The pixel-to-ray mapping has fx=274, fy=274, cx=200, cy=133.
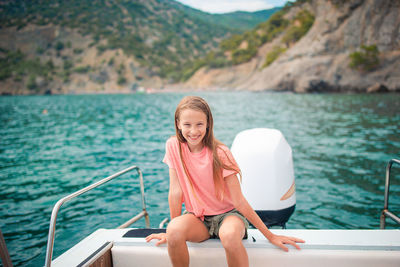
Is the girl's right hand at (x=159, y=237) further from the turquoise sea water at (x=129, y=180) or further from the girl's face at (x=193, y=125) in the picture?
the turquoise sea water at (x=129, y=180)

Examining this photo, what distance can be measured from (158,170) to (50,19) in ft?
328

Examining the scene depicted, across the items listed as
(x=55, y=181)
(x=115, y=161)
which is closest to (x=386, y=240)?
(x=55, y=181)

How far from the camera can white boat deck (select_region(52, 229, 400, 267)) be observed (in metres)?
1.35

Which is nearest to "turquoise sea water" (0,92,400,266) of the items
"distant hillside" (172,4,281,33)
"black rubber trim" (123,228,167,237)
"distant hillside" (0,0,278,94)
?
"black rubber trim" (123,228,167,237)

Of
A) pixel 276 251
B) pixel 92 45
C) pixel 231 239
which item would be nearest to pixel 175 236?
pixel 231 239

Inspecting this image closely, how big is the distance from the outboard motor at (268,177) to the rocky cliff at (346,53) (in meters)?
32.2

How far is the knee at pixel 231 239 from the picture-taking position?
1.35 meters

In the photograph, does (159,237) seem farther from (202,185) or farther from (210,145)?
(210,145)

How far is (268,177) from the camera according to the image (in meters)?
2.51

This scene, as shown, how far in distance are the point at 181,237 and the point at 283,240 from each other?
540mm

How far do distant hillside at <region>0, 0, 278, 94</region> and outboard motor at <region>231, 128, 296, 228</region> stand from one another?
71218 mm

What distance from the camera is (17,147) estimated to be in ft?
31.8

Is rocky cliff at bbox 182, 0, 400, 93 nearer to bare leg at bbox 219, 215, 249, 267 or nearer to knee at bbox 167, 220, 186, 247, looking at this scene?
bare leg at bbox 219, 215, 249, 267

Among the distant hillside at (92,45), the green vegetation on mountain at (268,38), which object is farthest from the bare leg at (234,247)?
the distant hillside at (92,45)
